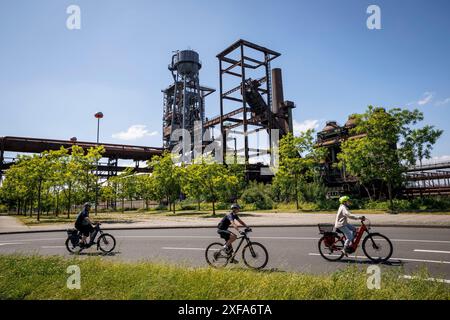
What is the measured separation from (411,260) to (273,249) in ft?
13.3

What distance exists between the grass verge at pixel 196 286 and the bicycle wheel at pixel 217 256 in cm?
164

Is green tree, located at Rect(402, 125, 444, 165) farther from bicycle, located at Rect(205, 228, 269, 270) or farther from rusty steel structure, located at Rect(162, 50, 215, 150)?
rusty steel structure, located at Rect(162, 50, 215, 150)

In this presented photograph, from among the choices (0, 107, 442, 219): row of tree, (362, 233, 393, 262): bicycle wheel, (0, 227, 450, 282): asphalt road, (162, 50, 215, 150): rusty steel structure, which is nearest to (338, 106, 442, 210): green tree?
(0, 107, 442, 219): row of tree

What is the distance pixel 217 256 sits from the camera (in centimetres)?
800

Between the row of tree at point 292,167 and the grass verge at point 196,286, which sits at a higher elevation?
the row of tree at point 292,167

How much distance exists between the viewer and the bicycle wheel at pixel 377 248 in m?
7.92

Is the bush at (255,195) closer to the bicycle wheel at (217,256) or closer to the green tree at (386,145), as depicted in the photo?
the green tree at (386,145)

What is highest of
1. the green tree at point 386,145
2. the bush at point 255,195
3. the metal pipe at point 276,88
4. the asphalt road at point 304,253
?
the metal pipe at point 276,88

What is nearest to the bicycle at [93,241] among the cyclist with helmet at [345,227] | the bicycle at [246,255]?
the bicycle at [246,255]

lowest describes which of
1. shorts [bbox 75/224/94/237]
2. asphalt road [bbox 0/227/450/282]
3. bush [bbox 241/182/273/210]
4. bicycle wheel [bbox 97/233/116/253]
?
asphalt road [bbox 0/227/450/282]

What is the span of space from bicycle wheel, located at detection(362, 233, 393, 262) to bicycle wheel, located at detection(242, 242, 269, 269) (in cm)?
286

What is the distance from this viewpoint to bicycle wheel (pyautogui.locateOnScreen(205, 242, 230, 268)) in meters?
7.94

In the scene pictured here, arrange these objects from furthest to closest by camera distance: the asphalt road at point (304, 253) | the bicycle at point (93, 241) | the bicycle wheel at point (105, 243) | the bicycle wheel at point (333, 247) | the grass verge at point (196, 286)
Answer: the bicycle wheel at point (105, 243) < the bicycle at point (93, 241) < the bicycle wheel at point (333, 247) < the asphalt road at point (304, 253) < the grass verge at point (196, 286)

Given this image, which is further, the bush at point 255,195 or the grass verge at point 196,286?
the bush at point 255,195
